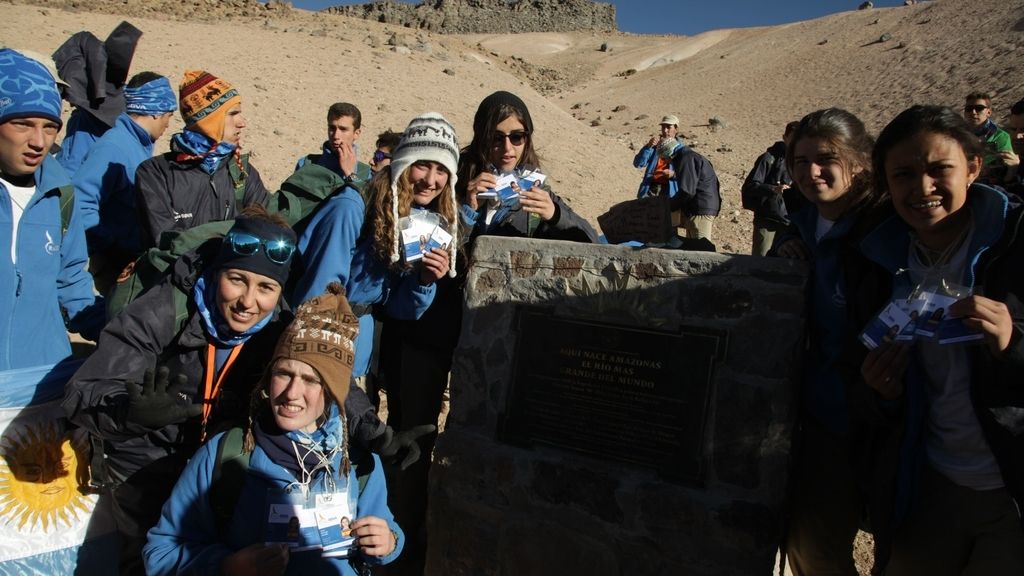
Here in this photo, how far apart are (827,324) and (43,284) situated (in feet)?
10.9

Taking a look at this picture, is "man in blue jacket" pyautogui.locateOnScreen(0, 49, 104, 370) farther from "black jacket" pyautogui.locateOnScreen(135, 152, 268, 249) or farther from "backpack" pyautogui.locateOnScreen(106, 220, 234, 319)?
"black jacket" pyautogui.locateOnScreen(135, 152, 268, 249)

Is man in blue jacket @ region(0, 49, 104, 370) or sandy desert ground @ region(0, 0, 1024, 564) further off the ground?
sandy desert ground @ region(0, 0, 1024, 564)

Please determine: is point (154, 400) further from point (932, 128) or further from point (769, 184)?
point (769, 184)

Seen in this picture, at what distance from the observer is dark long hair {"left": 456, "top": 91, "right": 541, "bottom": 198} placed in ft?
11.8

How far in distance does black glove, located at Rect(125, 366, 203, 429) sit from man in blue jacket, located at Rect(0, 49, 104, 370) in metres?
0.92

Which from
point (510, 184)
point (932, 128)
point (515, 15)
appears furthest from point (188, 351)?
point (515, 15)

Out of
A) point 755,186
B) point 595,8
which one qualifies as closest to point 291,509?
point 755,186

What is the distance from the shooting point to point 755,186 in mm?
7738

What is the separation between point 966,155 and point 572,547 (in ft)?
7.48

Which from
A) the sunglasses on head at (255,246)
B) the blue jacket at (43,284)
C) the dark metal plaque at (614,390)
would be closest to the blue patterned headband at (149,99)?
the blue jacket at (43,284)

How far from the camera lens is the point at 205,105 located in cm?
393

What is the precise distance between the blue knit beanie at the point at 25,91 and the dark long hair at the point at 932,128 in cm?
328

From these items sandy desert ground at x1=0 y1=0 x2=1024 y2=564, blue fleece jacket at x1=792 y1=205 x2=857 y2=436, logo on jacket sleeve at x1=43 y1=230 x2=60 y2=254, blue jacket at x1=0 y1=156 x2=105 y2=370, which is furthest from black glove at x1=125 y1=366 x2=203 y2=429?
sandy desert ground at x1=0 y1=0 x2=1024 y2=564

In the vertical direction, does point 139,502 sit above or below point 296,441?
below
